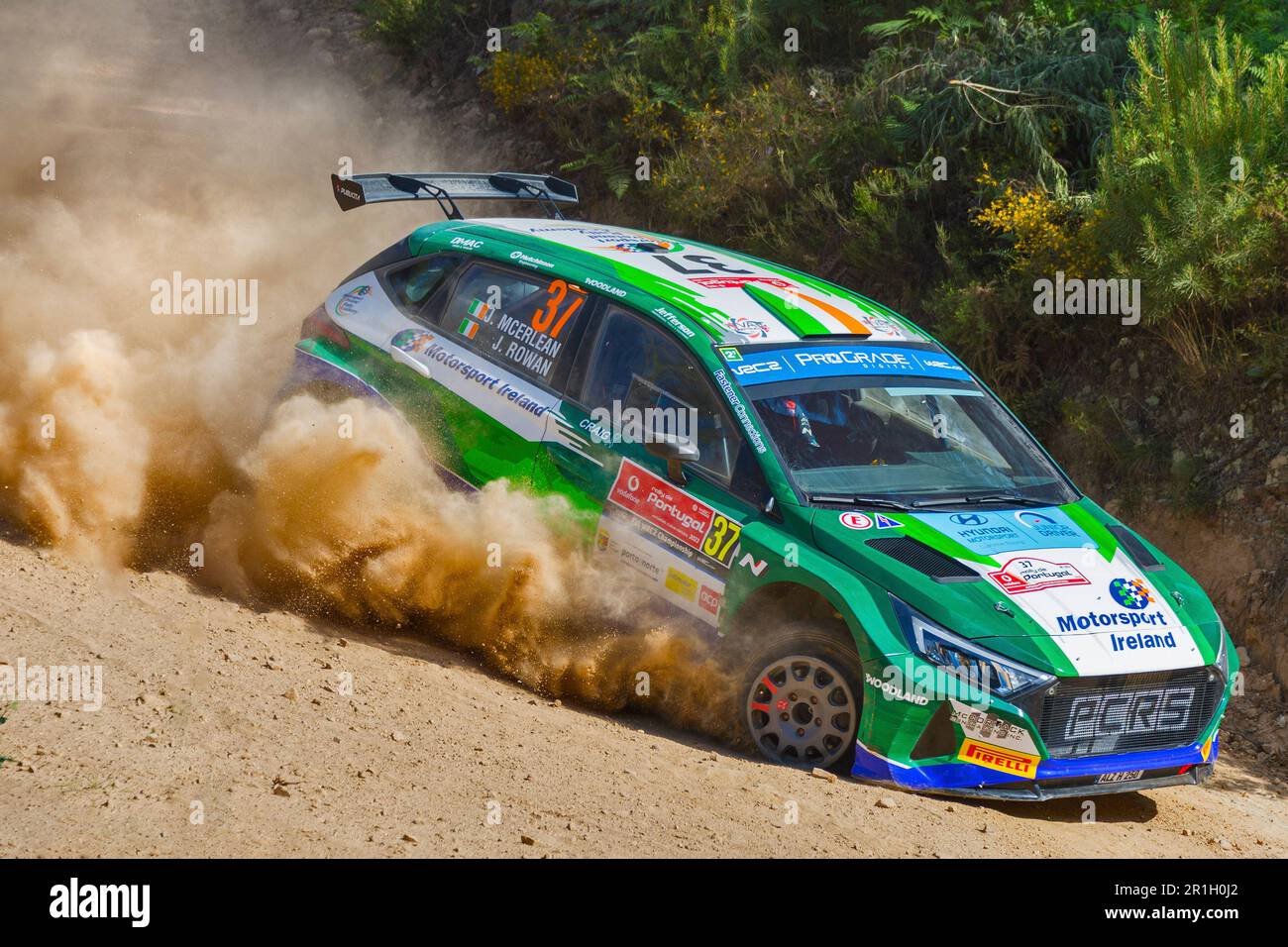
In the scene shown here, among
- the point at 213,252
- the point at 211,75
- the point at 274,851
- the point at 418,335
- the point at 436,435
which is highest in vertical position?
the point at 211,75

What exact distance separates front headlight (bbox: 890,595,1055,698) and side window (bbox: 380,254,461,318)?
364cm

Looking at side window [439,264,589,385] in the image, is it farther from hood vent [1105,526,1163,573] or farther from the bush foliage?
the bush foliage

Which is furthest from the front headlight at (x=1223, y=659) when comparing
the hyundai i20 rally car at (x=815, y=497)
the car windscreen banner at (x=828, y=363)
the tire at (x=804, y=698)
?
the car windscreen banner at (x=828, y=363)

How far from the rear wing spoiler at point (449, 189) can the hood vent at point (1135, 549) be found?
14.4 feet

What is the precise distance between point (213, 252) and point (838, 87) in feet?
20.2

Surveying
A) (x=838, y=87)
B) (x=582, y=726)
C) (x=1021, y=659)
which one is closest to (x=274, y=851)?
(x=582, y=726)

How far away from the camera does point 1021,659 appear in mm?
5398

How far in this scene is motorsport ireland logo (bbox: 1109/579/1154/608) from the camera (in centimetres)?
572

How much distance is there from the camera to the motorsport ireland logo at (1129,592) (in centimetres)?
572

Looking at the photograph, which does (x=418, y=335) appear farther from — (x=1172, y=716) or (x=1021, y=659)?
(x=1172, y=716)

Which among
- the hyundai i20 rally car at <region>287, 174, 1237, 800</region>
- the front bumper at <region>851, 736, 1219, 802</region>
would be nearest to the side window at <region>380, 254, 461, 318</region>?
the hyundai i20 rally car at <region>287, 174, 1237, 800</region>

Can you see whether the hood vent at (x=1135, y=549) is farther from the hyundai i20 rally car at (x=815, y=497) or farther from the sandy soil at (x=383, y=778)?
the sandy soil at (x=383, y=778)

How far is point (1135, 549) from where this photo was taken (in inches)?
246

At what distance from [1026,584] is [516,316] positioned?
10.3 ft
